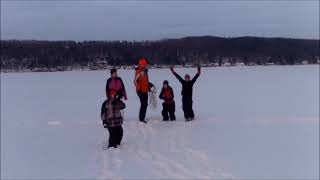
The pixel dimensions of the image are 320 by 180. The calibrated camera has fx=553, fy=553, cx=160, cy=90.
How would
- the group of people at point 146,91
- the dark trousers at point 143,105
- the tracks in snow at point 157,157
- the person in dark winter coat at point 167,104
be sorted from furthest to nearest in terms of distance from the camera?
the person in dark winter coat at point 167,104, the dark trousers at point 143,105, the group of people at point 146,91, the tracks in snow at point 157,157

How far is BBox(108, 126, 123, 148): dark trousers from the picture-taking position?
9.20m

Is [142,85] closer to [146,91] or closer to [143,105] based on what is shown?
[146,91]

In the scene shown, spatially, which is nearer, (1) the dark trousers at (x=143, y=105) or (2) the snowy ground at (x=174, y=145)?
(2) the snowy ground at (x=174, y=145)

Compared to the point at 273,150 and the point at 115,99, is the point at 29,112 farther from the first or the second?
the point at 273,150

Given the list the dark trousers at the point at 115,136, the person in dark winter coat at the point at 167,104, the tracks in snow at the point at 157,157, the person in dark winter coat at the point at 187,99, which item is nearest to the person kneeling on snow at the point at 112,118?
the dark trousers at the point at 115,136

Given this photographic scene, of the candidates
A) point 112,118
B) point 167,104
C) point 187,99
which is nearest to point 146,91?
point 167,104

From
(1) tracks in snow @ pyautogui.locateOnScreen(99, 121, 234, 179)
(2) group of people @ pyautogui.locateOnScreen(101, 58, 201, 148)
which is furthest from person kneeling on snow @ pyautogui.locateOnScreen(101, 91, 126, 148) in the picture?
(2) group of people @ pyautogui.locateOnScreen(101, 58, 201, 148)

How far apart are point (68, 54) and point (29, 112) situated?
72283mm

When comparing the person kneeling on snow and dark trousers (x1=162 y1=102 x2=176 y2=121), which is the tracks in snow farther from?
dark trousers (x1=162 y1=102 x2=176 y2=121)

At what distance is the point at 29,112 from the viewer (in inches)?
643

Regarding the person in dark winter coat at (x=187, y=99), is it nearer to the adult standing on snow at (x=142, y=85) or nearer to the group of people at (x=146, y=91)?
the group of people at (x=146, y=91)

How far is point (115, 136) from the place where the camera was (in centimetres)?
924

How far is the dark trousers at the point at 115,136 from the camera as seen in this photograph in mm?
9195

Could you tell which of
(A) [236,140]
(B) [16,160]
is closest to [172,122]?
(A) [236,140]
